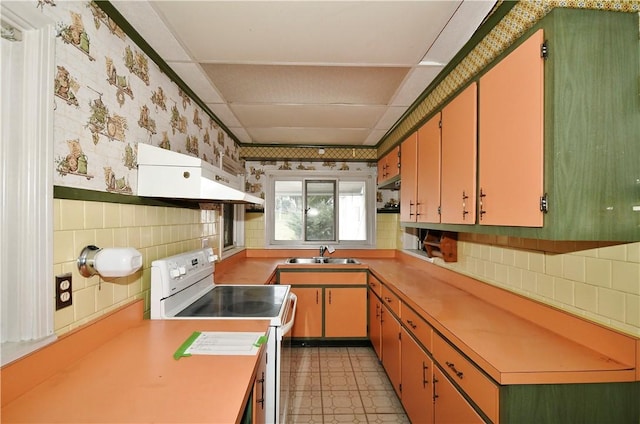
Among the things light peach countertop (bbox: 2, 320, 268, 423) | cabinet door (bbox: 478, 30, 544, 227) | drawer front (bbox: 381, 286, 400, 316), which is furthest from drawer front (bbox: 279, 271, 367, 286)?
light peach countertop (bbox: 2, 320, 268, 423)

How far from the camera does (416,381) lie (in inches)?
74.2

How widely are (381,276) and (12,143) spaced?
2.54 meters

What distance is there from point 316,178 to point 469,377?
10.1 feet

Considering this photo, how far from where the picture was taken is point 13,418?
83 cm

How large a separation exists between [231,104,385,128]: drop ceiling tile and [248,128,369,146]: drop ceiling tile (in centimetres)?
16

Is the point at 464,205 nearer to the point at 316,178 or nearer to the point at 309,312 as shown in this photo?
the point at 309,312

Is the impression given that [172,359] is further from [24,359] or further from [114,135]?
[114,135]

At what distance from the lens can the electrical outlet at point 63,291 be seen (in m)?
1.08

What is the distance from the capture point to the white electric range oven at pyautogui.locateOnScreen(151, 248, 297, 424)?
158 cm

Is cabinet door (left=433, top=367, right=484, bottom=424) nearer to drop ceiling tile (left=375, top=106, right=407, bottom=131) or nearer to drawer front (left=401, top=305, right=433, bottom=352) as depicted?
drawer front (left=401, top=305, right=433, bottom=352)

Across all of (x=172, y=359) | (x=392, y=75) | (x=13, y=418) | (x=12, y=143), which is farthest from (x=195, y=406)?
(x=392, y=75)

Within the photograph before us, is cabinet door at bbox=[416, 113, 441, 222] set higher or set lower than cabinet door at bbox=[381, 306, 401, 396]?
higher

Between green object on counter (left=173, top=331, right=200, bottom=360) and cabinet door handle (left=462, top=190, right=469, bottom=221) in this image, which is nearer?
green object on counter (left=173, top=331, right=200, bottom=360)

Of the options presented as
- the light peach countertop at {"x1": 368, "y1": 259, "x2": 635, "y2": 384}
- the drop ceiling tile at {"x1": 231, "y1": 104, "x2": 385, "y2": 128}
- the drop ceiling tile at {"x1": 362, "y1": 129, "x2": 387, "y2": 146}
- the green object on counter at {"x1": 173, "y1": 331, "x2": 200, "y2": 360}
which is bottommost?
the light peach countertop at {"x1": 368, "y1": 259, "x2": 635, "y2": 384}
